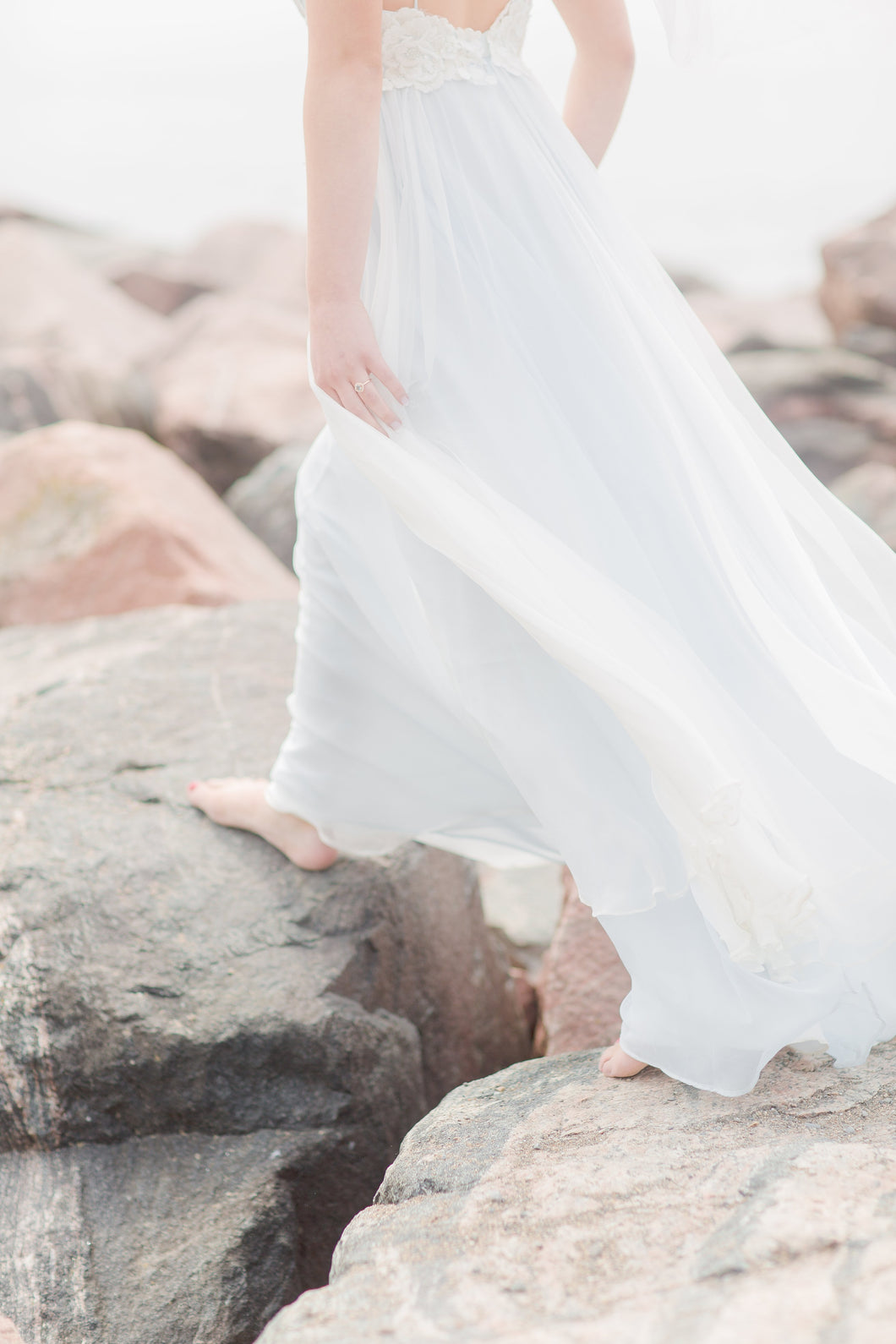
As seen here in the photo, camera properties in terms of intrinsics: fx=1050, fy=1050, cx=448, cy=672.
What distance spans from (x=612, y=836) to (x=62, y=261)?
686 cm

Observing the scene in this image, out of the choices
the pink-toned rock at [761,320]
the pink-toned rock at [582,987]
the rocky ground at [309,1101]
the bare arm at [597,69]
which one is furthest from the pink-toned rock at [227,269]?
the pink-toned rock at [582,987]

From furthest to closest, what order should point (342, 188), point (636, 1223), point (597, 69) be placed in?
point (597, 69), point (342, 188), point (636, 1223)

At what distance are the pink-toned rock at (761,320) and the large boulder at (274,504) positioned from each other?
14.8ft

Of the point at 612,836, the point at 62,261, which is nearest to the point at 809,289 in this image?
the point at 62,261

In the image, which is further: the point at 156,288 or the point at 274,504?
the point at 156,288

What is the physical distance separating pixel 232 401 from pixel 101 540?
2084mm

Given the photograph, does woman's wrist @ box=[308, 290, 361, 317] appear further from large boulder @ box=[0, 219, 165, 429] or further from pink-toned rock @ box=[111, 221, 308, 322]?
pink-toned rock @ box=[111, 221, 308, 322]

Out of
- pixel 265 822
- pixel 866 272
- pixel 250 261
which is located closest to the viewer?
pixel 265 822

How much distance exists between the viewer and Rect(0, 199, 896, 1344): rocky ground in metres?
0.85

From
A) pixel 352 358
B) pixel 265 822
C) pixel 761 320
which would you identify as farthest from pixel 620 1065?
pixel 761 320

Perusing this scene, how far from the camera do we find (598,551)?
4.09 ft

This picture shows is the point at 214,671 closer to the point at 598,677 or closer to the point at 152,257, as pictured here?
the point at 598,677

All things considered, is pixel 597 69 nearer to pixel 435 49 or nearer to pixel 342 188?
pixel 435 49

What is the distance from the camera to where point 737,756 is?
3.86ft
